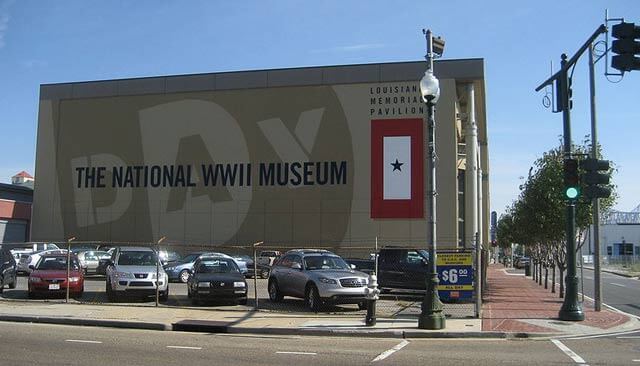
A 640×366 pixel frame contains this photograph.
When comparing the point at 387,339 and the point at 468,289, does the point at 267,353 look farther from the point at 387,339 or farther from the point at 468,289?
the point at 468,289

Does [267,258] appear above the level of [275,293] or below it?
above

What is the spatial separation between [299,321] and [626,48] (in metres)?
9.70

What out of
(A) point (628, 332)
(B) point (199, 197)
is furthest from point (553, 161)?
(B) point (199, 197)

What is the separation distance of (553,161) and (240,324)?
15181 millimetres

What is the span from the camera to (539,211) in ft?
81.4

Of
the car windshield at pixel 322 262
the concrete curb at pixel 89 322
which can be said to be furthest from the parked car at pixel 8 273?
the car windshield at pixel 322 262

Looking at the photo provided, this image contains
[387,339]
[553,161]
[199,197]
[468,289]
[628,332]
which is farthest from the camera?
[199,197]

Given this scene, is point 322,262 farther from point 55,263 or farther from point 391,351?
point 55,263

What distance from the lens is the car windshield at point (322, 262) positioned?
18500mm

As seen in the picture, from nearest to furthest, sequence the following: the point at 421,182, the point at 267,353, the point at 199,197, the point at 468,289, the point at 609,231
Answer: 1. the point at 267,353
2. the point at 468,289
3. the point at 421,182
4. the point at 199,197
5. the point at 609,231

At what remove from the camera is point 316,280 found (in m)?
17.5

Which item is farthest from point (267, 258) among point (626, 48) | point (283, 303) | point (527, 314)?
point (626, 48)

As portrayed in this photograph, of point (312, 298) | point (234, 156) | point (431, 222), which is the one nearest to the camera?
point (431, 222)

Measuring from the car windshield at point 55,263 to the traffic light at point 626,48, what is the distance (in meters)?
17.9
